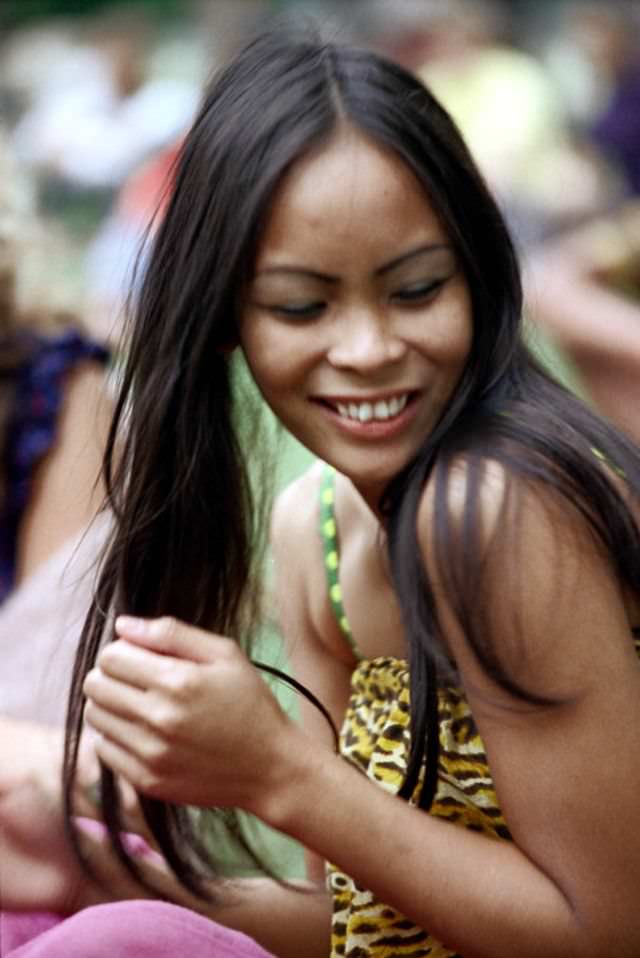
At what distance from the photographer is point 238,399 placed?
5.63ft

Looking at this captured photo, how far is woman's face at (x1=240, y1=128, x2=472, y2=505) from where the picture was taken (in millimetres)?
1452

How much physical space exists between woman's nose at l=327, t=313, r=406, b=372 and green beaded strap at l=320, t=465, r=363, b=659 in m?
0.35

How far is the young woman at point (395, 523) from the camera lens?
139 cm

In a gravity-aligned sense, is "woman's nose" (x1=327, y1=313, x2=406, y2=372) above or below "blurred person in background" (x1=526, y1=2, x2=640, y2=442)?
below

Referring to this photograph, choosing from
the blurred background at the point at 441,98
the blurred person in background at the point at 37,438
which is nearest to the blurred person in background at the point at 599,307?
the blurred background at the point at 441,98

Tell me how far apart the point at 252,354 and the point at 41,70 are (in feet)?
27.2

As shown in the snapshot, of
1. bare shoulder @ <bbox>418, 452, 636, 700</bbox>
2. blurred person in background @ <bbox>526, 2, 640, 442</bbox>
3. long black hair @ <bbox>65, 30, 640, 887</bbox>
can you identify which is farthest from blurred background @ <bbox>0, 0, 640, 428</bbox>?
bare shoulder @ <bbox>418, 452, 636, 700</bbox>

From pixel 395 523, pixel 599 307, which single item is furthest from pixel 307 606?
pixel 599 307

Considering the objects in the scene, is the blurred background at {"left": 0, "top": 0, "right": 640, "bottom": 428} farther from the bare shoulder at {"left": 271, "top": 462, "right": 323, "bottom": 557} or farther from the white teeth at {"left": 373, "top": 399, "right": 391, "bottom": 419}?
the white teeth at {"left": 373, "top": 399, "right": 391, "bottom": 419}

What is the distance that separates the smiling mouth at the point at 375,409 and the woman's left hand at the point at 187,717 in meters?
0.24

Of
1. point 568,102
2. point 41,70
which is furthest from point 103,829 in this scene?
point 41,70

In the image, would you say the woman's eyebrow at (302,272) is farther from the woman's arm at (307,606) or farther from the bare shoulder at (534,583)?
the woman's arm at (307,606)

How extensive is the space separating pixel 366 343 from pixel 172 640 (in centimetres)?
30

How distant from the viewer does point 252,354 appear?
1.54 metres
